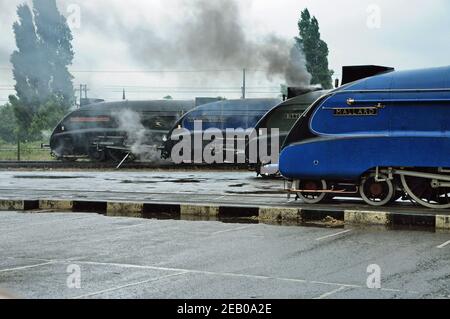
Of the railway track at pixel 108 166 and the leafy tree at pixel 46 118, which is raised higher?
the leafy tree at pixel 46 118

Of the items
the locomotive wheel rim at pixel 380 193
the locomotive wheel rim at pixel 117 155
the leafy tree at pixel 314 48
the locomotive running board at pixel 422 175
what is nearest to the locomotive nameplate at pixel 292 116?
the locomotive wheel rim at pixel 380 193

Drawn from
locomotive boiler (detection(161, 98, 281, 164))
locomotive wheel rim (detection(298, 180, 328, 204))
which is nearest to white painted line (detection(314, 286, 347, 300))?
locomotive wheel rim (detection(298, 180, 328, 204))

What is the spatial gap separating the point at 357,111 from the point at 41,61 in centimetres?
4530

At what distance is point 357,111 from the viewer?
12.8 m

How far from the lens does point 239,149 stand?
28.7m

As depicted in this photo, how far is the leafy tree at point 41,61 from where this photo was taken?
53.3 metres

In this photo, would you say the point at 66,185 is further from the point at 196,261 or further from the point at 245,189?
the point at 196,261

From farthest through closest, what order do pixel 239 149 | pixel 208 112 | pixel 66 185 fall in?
pixel 208 112
pixel 239 149
pixel 66 185

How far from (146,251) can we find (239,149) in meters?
20.6

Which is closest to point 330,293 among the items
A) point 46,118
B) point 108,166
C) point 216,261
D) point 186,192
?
point 216,261

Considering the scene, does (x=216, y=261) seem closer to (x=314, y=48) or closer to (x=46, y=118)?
(x=314, y=48)

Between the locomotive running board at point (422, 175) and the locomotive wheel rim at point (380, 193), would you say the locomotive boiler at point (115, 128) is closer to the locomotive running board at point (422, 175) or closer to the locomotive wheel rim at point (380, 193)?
the locomotive wheel rim at point (380, 193)

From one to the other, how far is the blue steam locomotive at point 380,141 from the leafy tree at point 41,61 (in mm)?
41424
